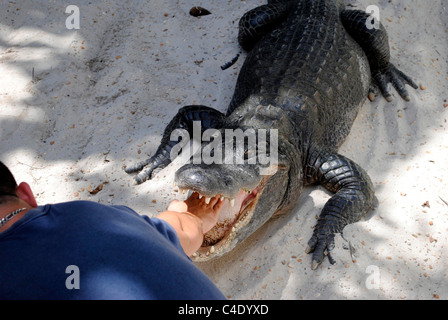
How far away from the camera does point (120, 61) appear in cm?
432

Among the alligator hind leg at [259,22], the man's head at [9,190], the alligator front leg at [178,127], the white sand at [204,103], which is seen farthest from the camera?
the alligator hind leg at [259,22]

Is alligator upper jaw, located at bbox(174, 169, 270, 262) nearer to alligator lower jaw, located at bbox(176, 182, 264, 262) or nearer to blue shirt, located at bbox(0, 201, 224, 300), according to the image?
alligator lower jaw, located at bbox(176, 182, 264, 262)

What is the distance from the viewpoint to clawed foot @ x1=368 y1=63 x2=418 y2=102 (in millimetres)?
4207

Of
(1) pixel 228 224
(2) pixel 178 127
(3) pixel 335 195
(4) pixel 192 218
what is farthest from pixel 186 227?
(2) pixel 178 127

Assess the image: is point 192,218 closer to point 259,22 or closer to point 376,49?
point 259,22

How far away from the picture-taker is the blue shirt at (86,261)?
3.90 feet

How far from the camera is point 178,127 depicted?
143 inches

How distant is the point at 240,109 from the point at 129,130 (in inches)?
40.1

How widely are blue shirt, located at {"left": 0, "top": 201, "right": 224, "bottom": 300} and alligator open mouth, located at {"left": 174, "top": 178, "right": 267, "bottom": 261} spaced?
4.24ft

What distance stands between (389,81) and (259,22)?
1473 mm

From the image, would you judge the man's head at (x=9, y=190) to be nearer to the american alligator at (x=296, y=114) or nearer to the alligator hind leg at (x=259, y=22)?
the american alligator at (x=296, y=114)

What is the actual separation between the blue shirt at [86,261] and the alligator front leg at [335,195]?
168cm

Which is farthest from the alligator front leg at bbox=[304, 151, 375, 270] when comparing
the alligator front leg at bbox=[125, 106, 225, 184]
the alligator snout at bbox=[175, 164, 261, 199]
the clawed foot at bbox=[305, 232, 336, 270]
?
the alligator front leg at bbox=[125, 106, 225, 184]

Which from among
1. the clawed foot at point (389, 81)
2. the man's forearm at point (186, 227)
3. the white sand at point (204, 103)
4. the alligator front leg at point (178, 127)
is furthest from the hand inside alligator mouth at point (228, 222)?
the clawed foot at point (389, 81)
